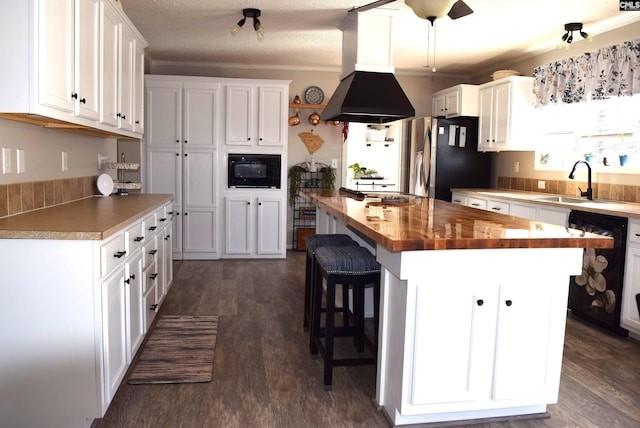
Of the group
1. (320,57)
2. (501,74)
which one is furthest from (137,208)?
(501,74)

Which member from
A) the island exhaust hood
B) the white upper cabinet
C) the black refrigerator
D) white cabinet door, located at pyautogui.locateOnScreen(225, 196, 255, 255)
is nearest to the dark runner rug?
the island exhaust hood

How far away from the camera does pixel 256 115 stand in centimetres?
596

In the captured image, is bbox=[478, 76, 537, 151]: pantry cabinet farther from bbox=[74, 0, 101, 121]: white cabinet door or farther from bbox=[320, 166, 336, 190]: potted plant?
bbox=[74, 0, 101, 121]: white cabinet door

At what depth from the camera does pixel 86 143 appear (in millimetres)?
3805

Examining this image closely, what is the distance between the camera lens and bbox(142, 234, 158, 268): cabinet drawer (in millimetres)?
3020

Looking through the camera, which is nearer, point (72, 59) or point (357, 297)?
point (72, 59)

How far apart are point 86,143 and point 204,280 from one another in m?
1.78

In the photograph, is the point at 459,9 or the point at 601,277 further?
the point at 601,277

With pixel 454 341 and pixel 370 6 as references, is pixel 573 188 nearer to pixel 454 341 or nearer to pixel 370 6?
pixel 370 6

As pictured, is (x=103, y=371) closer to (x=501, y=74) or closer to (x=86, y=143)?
(x=86, y=143)

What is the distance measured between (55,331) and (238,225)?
159 inches

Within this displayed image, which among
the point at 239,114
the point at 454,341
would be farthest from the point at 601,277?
the point at 239,114

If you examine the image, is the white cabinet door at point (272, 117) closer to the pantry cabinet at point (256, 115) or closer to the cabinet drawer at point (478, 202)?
the pantry cabinet at point (256, 115)

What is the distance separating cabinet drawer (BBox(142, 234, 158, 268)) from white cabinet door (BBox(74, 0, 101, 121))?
78 centimetres
